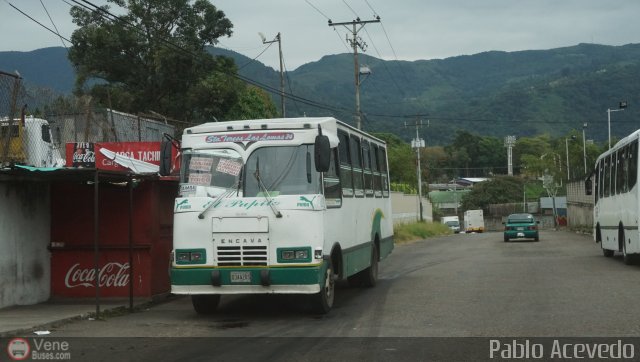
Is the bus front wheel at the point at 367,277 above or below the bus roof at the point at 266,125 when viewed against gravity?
below

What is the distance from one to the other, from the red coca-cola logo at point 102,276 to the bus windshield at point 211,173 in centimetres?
345

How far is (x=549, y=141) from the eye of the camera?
163500 mm

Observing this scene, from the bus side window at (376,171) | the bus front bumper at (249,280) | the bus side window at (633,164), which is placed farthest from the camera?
the bus side window at (633,164)

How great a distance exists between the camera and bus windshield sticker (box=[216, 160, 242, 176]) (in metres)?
12.1

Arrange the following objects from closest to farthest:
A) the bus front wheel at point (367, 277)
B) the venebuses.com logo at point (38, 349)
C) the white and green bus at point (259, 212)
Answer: the venebuses.com logo at point (38, 349), the white and green bus at point (259, 212), the bus front wheel at point (367, 277)

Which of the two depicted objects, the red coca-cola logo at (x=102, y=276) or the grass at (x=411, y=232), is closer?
the red coca-cola logo at (x=102, y=276)

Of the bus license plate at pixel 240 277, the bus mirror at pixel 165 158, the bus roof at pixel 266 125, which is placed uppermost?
the bus roof at pixel 266 125

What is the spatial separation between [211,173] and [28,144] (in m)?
8.64

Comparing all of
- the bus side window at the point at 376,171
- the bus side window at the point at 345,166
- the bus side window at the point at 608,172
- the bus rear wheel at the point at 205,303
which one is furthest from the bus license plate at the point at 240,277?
the bus side window at the point at 608,172

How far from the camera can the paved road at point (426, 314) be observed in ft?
34.0

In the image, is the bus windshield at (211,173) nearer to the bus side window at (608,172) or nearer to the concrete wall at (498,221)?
the bus side window at (608,172)

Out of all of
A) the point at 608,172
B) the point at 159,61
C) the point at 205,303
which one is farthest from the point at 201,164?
the point at 159,61

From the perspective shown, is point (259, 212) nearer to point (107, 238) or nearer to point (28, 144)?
point (107, 238)

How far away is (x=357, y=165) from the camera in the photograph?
15078mm
